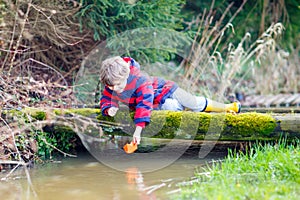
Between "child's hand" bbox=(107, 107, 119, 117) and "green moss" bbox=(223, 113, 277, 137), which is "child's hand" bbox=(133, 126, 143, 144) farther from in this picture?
"green moss" bbox=(223, 113, 277, 137)

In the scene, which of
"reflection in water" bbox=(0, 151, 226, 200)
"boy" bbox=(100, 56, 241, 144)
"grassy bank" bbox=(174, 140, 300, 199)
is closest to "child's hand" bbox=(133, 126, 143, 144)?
"boy" bbox=(100, 56, 241, 144)

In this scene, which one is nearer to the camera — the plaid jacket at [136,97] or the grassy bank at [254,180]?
the grassy bank at [254,180]

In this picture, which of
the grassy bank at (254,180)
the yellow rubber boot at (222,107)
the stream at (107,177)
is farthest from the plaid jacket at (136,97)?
the grassy bank at (254,180)

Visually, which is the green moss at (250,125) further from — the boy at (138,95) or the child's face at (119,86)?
the child's face at (119,86)

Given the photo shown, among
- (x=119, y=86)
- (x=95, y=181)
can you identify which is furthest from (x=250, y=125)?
(x=95, y=181)

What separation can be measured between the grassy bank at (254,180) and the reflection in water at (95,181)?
0.25 meters

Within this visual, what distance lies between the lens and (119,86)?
3.96 metres

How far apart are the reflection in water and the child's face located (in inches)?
27.2

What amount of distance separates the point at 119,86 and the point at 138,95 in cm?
19

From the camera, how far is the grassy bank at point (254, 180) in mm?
2568

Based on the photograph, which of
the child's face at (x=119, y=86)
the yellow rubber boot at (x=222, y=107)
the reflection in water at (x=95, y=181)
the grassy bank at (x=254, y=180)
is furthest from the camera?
the yellow rubber boot at (x=222, y=107)

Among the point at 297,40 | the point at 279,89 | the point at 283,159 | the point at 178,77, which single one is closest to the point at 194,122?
the point at 283,159

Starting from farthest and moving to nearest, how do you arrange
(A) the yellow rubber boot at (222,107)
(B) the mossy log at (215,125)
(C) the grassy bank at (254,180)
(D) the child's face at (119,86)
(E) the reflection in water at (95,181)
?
(A) the yellow rubber boot at (222,107) < (D) the child's face at (119,86) < (B) the mossy log at (215,125) < (E) the reflection in water at (95,181) < (C) the grassy bank at (254,180)

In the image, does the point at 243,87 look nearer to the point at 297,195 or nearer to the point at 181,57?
the point at 181,57
